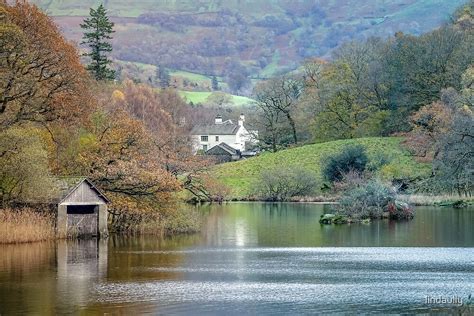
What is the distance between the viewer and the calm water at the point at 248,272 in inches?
1194

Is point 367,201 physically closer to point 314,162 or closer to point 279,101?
point 314,162

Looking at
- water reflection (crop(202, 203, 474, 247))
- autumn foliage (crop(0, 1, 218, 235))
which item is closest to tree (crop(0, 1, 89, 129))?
autumn foliage (crop(0, 1, 218, 235))

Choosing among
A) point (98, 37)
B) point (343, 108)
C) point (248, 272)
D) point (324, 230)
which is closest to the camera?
point (248, 272)

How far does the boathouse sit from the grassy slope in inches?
1700

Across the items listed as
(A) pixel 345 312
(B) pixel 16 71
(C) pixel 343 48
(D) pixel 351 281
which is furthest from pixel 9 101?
(C) pixel 343 48

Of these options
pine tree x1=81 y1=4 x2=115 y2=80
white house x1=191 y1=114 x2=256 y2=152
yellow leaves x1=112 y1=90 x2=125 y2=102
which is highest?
pine tree x1=81 y1=4 x2=115 y2=80

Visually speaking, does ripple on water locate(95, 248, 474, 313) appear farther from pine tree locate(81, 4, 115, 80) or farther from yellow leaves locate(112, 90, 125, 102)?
yellow leaves locate(112, 90, 125, 102)

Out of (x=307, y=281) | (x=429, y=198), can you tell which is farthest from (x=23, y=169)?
(x=429, y=198)

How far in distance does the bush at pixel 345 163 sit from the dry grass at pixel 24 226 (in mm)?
43996

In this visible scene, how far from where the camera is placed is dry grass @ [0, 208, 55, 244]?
161 feet

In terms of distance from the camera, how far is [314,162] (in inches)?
4193

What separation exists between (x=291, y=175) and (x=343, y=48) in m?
41.3

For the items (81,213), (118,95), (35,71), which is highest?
(118,95)

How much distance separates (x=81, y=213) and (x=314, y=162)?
5438 cm
